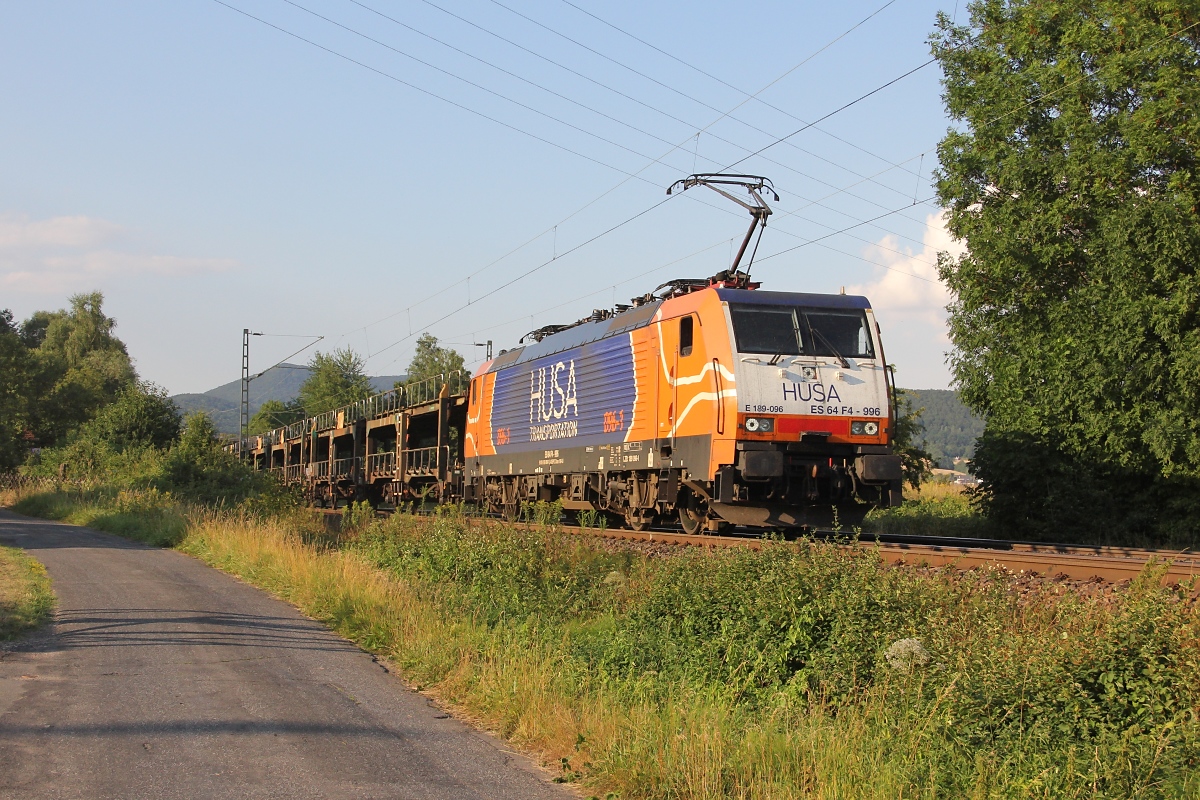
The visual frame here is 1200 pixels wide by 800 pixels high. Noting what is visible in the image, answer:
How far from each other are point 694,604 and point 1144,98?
665 inches

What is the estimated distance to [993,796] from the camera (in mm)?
5184

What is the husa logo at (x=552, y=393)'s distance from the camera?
21.0 metres

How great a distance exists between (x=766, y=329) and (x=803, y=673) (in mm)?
8582

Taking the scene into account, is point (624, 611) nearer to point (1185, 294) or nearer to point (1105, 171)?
point (1185, 294)

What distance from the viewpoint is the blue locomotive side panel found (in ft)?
61.8

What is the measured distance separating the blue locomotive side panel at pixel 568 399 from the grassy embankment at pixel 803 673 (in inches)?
267

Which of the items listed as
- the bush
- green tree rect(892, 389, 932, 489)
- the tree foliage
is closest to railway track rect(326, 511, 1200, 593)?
the bush

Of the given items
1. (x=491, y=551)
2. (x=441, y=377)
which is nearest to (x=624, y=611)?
(x=491, y=551)

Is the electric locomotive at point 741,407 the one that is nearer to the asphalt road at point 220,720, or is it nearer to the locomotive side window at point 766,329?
the locomotive side window at point 766,329

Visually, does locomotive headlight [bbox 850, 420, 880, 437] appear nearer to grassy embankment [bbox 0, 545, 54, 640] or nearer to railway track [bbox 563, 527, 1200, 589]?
railway track [bbox 563, 527, 1200, 589]

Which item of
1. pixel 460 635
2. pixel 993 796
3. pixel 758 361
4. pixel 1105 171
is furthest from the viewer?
pixel 1105 171

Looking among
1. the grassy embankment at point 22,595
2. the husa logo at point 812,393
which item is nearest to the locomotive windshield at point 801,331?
the husa logo at point 812,393

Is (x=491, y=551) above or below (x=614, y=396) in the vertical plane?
below

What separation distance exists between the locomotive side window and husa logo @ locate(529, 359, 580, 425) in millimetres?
5623
